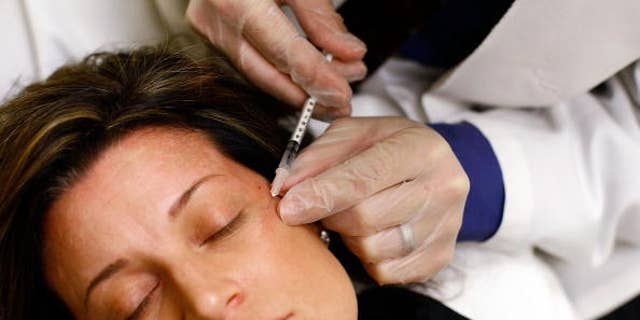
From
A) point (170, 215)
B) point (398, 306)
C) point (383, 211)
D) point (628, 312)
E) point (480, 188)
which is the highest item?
point (170, 215)

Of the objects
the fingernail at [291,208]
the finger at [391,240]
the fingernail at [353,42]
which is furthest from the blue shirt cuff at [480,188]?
the fingernail at [291,208]

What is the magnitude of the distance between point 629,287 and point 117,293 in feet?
2.84

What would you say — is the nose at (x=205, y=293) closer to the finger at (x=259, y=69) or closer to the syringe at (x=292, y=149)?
the syringe at (x=292, y=149)

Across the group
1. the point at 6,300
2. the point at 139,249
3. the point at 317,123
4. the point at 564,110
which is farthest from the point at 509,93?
the point at 6,300

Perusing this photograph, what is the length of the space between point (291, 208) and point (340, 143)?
146mm

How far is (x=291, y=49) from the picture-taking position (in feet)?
3.26

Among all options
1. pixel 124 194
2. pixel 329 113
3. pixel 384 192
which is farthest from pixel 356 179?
pixel 124 194

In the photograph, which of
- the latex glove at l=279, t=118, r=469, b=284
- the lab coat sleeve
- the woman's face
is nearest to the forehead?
the woman's face

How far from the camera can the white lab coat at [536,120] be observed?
42.0 inches

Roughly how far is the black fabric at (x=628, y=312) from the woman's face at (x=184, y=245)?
0.66m

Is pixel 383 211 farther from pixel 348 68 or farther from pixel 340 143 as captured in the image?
pixel 348 68

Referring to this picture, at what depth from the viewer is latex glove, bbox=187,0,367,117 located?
39.1 inches

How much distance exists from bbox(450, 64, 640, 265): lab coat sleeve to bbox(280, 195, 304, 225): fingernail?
0.38 meters

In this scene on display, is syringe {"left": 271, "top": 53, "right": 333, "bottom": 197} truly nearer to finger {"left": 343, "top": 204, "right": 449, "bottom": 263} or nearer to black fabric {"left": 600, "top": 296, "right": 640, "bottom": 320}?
finger {"left": 343, "top": 204, "right": 449, "bottom": 263}
